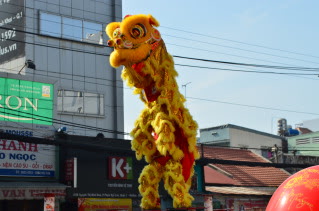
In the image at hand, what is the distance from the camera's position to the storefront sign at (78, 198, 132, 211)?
64.4 feet

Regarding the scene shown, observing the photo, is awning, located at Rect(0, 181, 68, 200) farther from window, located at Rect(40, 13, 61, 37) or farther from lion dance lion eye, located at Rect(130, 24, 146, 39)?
window, located at Rect(40, 13, 61, 37)

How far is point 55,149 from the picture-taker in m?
20.0

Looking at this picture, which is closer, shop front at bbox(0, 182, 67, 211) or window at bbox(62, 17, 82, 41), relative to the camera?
shop front at bbox(0, 182, 67, 211)

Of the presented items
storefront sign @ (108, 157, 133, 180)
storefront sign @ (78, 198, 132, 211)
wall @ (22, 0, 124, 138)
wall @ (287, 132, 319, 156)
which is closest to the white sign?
storefront sign @ (78, 198, 132, 211)

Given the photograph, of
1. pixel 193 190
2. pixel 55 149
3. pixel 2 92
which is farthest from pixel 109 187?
pixel 2 92

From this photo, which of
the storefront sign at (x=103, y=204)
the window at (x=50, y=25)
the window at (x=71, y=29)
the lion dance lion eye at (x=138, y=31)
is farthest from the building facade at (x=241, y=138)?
the lion dance lion eye at (x=138, y=31)

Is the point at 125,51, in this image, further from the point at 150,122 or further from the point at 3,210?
the point at 3,210

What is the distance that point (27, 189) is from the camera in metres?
18.2

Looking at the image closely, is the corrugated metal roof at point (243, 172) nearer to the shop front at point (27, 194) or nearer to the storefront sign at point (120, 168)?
the storefront sign at point (120, 168)

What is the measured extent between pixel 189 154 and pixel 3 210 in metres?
12.0

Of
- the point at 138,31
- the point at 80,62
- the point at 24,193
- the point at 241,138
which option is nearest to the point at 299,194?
the point at 138,31

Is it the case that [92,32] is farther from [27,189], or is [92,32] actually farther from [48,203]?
[48,203]

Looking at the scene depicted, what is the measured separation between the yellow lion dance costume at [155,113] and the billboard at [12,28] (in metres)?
21.5

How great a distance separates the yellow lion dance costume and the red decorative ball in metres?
1.84
